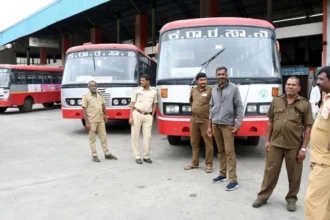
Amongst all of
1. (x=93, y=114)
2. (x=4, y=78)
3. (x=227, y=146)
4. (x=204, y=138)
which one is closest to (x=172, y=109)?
(x=204, y=138)

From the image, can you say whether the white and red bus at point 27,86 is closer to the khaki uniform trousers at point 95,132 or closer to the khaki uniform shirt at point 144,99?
the khaki uniform trousers at point 95,132

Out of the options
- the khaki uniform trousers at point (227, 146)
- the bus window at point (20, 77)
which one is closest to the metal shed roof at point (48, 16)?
the bus window at point (20, 77)

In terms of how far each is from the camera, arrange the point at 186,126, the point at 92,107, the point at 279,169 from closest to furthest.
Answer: the point at 279,169 < the point at 186,126 < the point at 92,107

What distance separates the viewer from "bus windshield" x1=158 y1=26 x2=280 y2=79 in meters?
5.91

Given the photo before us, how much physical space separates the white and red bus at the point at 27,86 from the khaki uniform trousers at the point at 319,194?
16178 mm

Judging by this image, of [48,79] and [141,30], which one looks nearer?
[48,79]

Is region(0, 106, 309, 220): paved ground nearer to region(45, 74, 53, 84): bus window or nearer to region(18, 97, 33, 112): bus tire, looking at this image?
region(18, 97, 33, 112): bus tire

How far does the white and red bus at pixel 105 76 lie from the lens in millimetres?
9172

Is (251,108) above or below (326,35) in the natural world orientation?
below

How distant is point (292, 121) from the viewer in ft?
11.9

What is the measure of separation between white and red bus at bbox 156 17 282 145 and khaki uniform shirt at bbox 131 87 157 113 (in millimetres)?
198

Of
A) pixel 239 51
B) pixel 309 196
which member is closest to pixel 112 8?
pixel 239 51

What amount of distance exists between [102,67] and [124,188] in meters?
5.59

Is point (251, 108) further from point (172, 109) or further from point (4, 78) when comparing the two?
point (4, 78)
